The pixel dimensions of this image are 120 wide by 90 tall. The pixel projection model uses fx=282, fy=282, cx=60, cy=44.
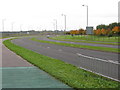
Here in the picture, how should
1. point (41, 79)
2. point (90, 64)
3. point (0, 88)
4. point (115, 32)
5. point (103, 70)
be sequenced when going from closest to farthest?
1. point (0, 88)
2. point (41, 79)
3. point (103, 70)
4. point (90, 64)
5. point (115, 32)

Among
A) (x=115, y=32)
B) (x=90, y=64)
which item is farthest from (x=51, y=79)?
(x=115, y=32)

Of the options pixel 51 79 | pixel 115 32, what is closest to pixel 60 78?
pixel 51 79

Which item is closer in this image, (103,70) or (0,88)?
(0,88)

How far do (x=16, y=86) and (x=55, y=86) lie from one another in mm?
1311

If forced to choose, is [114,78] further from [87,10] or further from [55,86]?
[87,10]

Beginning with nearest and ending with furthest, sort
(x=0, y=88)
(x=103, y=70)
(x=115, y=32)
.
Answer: (x=0, y=88) → (x=103, y=70) → (x=115, y=32)

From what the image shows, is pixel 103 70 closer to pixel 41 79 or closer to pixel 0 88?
pixel 41 79

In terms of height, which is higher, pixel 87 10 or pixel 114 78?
pixel 87 10

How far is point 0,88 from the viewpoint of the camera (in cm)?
915

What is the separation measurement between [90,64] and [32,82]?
3866 millimetres

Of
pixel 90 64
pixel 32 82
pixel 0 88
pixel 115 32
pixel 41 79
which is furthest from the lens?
pixel 115 32

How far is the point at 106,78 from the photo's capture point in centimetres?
1155

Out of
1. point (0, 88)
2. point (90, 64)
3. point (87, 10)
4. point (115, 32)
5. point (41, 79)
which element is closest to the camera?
point (0, 88)

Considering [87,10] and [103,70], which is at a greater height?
[87,10]
